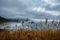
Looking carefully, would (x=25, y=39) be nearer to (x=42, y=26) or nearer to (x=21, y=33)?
(x=21, y=33)

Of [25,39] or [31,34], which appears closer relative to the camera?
[25,39]

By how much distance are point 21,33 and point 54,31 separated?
157cm

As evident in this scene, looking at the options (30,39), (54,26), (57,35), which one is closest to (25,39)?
(30,39)

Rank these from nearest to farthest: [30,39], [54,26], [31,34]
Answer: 1. [30,39]
2. [31,34]
3. [54,26]

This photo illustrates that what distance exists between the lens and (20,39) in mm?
7555

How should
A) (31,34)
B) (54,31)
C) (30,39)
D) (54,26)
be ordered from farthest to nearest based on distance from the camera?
(54,26)
(54,31)
(31,34)
(30,39)

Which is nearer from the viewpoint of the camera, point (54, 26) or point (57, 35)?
point (57, 35)

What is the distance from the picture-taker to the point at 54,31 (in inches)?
355

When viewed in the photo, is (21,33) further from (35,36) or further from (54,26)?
(54,26)

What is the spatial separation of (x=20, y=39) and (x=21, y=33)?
72 cm

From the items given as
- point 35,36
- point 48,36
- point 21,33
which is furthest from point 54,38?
point 21,33

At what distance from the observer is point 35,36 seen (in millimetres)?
7922

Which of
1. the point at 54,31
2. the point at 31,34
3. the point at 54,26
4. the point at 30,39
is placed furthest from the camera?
the point at 54,26

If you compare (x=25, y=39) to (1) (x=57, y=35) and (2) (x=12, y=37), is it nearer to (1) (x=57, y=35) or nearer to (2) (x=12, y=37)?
(2) (x=12, y=37)
